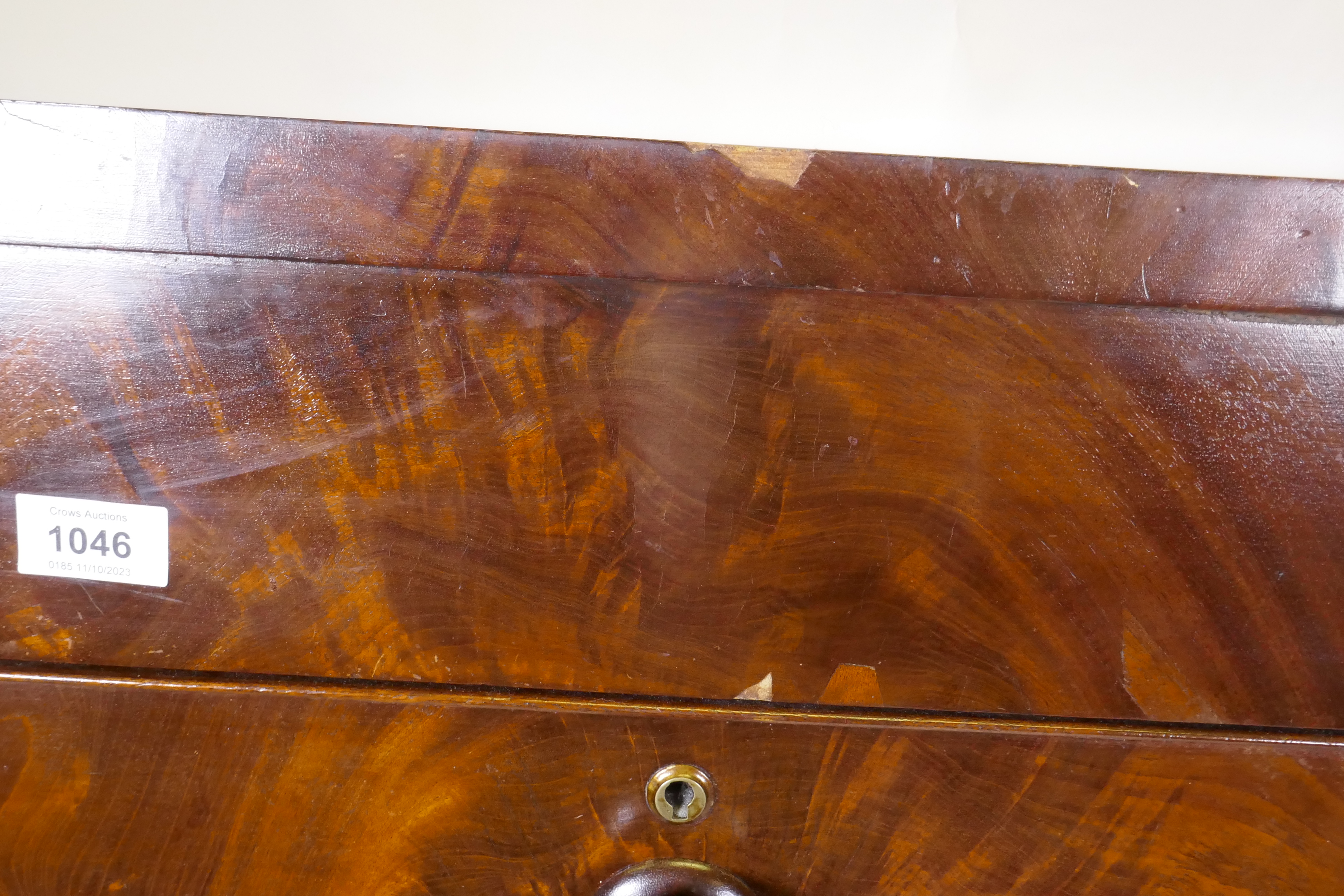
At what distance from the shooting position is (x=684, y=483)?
35 cm

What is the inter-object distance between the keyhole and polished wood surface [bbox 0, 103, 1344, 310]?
0.23 m

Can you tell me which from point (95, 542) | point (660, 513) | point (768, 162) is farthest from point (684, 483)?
point (95, 542)

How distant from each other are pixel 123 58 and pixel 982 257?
1.65 ft

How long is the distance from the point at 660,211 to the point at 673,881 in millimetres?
297

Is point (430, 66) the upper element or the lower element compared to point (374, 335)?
upper

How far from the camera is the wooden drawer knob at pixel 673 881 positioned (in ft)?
1.21

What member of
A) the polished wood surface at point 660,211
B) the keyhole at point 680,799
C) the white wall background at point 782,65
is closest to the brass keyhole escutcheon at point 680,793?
the keyhole at point 680,799

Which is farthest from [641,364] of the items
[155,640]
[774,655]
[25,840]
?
[25,840]

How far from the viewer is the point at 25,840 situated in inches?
14.6

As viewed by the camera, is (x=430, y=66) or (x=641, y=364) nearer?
(x=641, y=364)

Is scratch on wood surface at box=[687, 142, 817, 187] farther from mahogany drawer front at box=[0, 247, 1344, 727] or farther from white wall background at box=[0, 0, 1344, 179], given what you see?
white wall background at box=[0, 0, 1344, 179]

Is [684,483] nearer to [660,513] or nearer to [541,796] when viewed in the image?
[660,513]

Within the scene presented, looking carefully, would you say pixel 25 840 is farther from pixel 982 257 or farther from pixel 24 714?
pixel 982 257

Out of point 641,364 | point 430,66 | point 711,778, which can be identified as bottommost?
point 711,778
